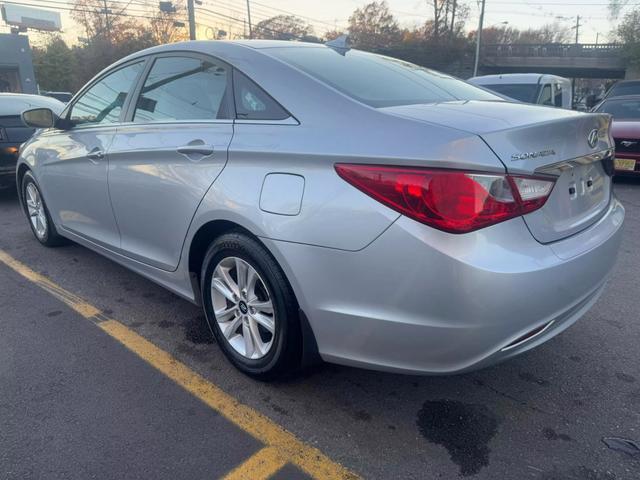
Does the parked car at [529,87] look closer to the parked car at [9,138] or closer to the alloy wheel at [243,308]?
the parked car at [9,138]

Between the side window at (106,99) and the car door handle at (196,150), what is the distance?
1019mm

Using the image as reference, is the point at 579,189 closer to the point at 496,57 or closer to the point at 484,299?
the point at 484,299

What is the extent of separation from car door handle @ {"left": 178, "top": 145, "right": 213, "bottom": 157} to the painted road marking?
44.2 inches

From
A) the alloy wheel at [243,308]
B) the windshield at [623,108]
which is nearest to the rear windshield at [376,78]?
the alloy wheel at [243,308]

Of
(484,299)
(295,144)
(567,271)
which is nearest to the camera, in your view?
(484,299)

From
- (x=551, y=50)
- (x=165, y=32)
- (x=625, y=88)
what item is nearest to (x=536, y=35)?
(x=551, y=50)

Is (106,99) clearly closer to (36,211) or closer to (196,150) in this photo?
(196,150)

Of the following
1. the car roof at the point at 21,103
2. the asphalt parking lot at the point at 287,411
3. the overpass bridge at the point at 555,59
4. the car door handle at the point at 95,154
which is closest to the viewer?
the asphalt parking lot at the point at 287,411

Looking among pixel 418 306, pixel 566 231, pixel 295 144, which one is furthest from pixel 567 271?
pixel 295 144

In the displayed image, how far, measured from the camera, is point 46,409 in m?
2.40

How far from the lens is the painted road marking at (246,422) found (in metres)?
2.04

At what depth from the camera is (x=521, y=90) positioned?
9758 millimetres

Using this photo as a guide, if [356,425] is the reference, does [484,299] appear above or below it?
above

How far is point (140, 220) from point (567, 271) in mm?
2321
